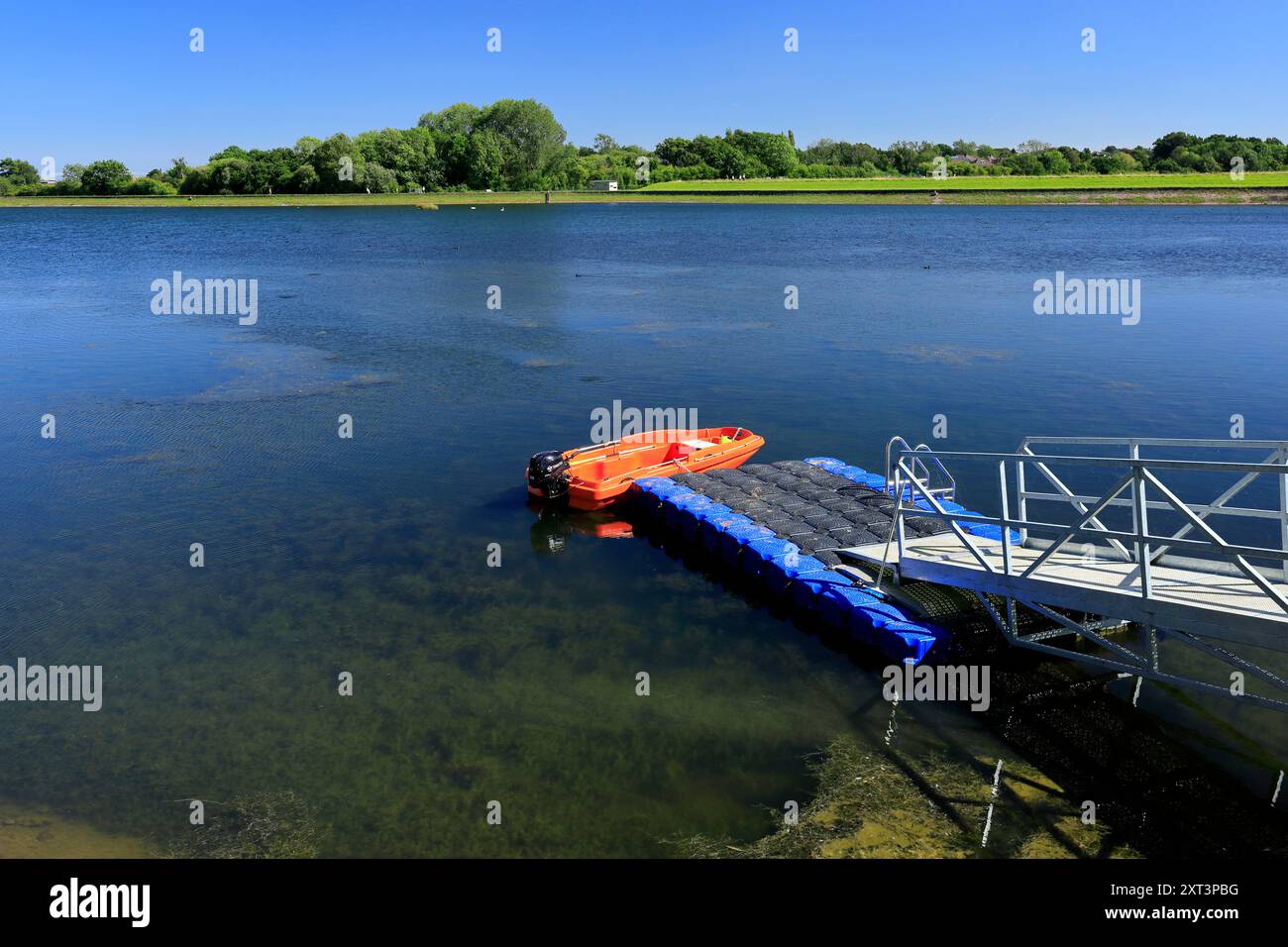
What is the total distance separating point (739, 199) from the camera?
631 ft

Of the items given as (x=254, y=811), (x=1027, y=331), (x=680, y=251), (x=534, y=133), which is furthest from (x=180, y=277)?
(x=534, y=133)

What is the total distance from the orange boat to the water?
1.56 m

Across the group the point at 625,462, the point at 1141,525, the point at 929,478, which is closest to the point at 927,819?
the point at 1141,525

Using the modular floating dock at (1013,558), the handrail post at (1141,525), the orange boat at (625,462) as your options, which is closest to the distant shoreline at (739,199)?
the orange boat at (625,462)

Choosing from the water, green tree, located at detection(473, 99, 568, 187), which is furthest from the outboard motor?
green tree, located at detection(473, 99, 568, 187)

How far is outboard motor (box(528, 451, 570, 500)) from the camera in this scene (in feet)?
81.0

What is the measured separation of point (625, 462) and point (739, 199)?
17598 centimetres

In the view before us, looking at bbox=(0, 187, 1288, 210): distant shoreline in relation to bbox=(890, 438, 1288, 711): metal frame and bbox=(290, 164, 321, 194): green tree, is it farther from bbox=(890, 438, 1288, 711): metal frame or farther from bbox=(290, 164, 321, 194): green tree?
bbox=(890, 438, 1288, 711): metal frame

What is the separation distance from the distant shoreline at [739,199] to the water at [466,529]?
10064 centimetres

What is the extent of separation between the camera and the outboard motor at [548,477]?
973 inches

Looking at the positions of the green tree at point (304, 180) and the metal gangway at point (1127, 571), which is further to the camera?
the green tree at point (304, 180)

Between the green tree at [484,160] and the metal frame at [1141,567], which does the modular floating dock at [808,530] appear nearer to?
the metal frame at [1141,567]

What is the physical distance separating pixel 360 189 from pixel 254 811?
18641 cm

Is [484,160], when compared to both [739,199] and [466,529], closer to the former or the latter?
[739,199]
